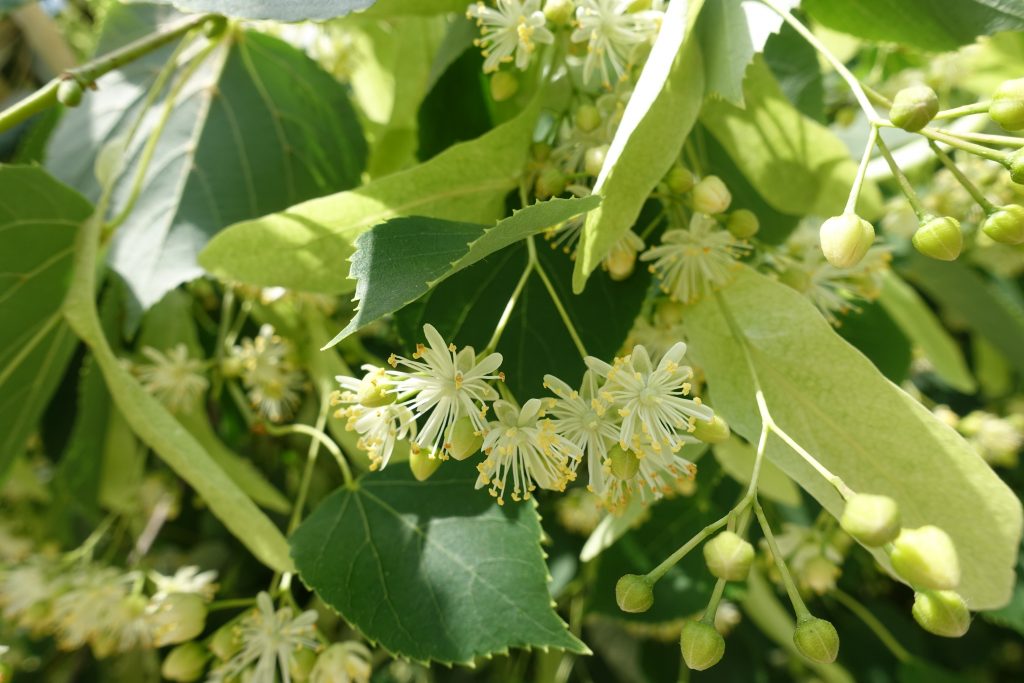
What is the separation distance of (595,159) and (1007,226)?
0.31m

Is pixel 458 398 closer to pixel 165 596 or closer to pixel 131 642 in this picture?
pixel 165 596

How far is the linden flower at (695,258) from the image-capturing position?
0.68 meters

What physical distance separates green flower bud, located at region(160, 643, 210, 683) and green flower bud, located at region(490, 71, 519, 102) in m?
0.68

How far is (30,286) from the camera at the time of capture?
83 cm

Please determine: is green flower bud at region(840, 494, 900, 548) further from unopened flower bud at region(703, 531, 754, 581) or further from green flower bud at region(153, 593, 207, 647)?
green flower bud at region(153, 593, 207, 647)

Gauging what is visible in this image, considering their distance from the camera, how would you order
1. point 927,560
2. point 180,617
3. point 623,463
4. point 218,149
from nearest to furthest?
1. point 927,560
2. point 623,463
3. point 180,617
4. point 218,149

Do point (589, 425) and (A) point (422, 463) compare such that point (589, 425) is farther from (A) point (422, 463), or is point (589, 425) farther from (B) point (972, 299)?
(B) point (972, 299)

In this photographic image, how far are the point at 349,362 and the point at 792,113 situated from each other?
66cm

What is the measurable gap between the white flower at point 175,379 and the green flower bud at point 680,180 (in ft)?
2.22

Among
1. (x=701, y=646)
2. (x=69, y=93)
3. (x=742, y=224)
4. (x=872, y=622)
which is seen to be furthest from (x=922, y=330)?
(x=69, y=93)

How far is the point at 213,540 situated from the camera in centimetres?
144

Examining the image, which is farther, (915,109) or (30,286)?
(30,286)

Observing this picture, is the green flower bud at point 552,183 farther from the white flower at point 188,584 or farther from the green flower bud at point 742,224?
the white flower at point 188,584

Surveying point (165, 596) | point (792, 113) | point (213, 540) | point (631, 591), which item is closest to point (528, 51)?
point (792, 113)
